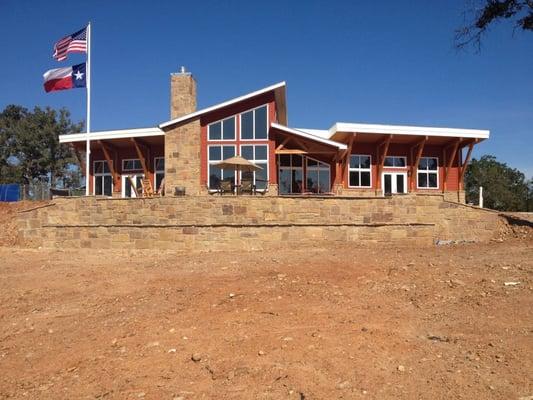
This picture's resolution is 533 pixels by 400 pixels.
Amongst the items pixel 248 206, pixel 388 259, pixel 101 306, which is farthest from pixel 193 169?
pixel 101 306

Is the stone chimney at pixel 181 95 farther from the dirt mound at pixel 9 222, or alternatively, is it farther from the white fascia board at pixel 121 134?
the dirt mound at pixel 9 222

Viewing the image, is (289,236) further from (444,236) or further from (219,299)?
(219,299)

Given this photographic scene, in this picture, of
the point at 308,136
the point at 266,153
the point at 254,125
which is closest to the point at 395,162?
the point at 308,136

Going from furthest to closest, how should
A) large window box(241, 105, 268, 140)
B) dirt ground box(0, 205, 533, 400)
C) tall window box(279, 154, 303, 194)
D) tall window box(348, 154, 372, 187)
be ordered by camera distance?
tall window box(348, 154, 372, 187)
tall window box(279, 154, 303, 194)
large window box(241, 105, 268, 140)
dirt ground box(0, 205, 533, 400)

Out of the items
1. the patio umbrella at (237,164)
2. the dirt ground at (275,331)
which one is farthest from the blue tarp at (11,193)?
the dirt ground at (275,331)

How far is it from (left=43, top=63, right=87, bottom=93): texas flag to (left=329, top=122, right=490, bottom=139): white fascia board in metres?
12.4

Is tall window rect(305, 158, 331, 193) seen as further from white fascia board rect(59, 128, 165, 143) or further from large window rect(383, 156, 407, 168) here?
white fascia board rect(59, 128, 165, 143)

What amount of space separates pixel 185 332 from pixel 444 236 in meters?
11.2

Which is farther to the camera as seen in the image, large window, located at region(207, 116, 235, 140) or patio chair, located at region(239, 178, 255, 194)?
large window, located at region(207, 116, 235, 140)

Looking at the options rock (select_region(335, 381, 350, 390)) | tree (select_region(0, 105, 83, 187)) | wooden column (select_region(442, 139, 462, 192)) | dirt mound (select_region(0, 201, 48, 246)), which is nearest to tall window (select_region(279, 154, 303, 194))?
wooden column (select_region(442, 139, 462, 192))

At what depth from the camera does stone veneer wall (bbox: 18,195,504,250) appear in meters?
13.8

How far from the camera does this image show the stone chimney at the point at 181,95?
2428 cm

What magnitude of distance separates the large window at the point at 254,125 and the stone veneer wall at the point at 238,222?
860cm

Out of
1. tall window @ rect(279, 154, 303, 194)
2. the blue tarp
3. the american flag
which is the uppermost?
the american flag
